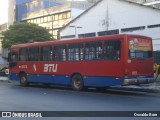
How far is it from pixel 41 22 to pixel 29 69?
194 ft

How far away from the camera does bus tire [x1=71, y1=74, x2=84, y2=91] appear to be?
784 inches

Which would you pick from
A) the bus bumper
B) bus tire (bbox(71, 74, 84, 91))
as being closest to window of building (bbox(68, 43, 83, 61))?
bus tire (bbox(71, 74, 84, 91))

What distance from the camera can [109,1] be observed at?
5503 centimetres

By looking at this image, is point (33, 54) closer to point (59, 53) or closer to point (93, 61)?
point (59, 53)

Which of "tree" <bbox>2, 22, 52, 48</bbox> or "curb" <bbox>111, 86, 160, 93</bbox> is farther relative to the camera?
"tree" <bbox>2, 22, 52, 48</bbox>

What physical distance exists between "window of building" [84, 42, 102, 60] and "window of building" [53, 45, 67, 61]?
188 cm

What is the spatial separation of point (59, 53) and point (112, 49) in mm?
4268

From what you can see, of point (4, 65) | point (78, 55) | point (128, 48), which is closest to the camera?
point (128, 48)

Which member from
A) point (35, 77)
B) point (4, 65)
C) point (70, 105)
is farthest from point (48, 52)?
point (4, 65)

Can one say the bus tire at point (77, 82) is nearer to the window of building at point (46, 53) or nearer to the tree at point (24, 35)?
the window of building at point (46, 53)

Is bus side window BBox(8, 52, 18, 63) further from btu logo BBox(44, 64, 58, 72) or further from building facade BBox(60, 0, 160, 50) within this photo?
building facade BBox(60, 0, 160, 50)

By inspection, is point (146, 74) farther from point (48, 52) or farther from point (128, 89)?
point (48, 52)

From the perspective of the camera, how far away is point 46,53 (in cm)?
2252

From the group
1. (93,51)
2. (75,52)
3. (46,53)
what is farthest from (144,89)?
(46,53)
